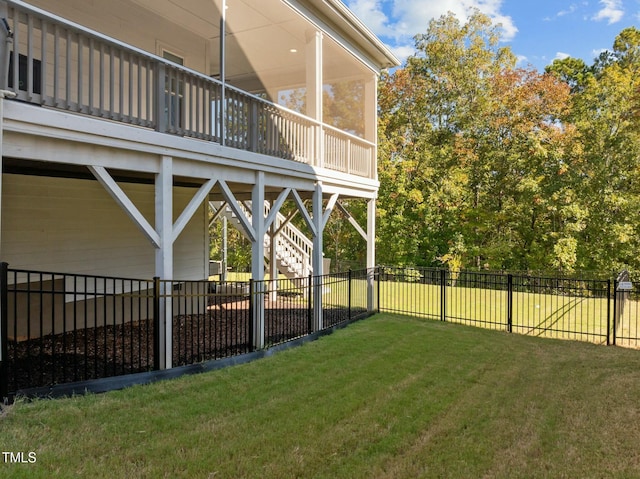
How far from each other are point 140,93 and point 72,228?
3125 mm

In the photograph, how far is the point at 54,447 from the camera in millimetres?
3652

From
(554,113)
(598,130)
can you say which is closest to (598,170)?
(598,130)

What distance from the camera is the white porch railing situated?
4.85 m

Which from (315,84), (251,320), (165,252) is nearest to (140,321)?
(165,252)

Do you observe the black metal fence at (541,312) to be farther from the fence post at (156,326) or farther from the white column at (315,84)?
the fence post at (156,326)

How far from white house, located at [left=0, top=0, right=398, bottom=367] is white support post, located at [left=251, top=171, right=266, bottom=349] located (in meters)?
0.03

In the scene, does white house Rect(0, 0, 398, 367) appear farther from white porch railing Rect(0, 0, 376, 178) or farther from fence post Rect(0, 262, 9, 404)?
fence post Rect(0, 262, 9, 404)

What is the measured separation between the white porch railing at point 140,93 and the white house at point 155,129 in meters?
0.03

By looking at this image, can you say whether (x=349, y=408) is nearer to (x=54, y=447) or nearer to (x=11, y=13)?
(x=54, y=447)

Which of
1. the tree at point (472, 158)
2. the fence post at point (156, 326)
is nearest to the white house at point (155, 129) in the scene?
the fence post at point (156, 326)

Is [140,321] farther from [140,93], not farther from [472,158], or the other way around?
[472,158]

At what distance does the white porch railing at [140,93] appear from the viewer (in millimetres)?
4852

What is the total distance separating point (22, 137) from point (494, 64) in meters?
24.5

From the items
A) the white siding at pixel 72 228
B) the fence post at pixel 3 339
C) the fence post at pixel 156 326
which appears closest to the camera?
the fence post at pixel 3 339
